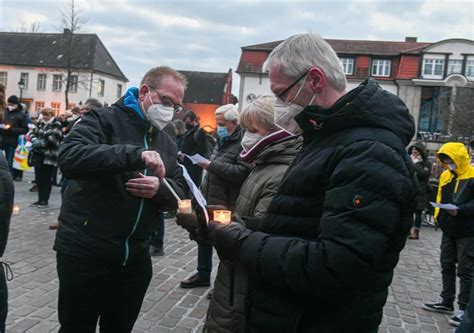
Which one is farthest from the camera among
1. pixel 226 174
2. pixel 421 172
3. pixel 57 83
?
pixel 57 83

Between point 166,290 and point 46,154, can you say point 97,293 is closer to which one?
point 166,290

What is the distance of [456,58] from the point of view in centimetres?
3806

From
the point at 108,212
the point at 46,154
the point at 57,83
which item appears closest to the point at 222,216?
the point at 108,212

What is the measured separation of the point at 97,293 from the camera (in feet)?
8.38

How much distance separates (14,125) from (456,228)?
1034 cm

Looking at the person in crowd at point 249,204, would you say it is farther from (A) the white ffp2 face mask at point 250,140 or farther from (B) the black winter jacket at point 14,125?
(B) the black winter jacket at point 14,125

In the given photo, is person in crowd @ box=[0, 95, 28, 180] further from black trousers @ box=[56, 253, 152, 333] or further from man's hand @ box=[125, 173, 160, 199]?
man's hand @ box=[125, 173, 160, 199]

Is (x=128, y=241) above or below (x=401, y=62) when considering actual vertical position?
below

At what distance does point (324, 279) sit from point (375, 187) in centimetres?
36

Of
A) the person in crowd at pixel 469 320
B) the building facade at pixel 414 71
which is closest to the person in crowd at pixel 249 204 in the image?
the person in crowd at pixel 469 320

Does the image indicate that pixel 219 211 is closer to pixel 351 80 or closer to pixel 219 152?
pixel 219 152

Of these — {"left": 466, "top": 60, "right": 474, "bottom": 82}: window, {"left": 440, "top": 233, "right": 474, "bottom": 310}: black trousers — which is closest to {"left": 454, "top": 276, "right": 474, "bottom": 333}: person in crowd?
{"left": 440, "top": 233, "right": 474, "bottom": 310}: black trousers

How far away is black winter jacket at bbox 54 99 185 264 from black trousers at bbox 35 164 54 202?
22.3 feet

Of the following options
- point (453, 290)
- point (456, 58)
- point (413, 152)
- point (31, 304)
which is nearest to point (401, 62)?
point (456, 58)
